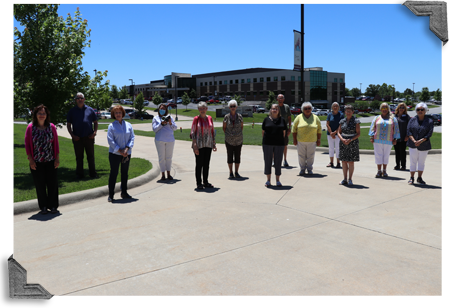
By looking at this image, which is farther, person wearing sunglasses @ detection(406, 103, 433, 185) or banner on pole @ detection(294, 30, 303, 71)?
banner on pole @ detection(294, 30, 303, 71)

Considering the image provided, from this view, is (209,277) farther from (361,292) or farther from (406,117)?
(406,117)

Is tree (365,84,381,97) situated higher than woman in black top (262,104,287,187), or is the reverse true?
tree (365,84,381,97)

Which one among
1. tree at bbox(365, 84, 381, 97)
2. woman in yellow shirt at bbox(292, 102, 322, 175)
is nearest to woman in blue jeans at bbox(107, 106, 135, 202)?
woman in yellow shirt at bbox(292, 102, 322, 175)

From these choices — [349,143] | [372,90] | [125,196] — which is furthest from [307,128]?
[372,90]

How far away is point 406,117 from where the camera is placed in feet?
34.6

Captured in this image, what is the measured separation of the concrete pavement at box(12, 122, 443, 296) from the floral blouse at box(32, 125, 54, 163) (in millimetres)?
970

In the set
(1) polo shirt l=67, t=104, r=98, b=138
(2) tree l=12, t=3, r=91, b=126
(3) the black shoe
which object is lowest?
(3) the black shoe

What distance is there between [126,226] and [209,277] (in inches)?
84.3

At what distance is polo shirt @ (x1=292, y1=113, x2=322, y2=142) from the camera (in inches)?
382

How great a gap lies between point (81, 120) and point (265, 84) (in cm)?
10395

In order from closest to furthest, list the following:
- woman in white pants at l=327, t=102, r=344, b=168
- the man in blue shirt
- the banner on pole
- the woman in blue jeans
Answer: the woman in blue jeans, the man in blue shirt, woman in white pants at l=327, t=102, r=344, b=168, the banner on pole

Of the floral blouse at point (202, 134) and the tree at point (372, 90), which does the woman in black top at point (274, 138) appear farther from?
the tree at point (372, 90)

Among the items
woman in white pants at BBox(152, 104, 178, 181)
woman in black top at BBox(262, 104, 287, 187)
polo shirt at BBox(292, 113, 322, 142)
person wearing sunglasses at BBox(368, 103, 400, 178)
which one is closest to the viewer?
woman in black top at BBox(262, 104, 287, 187)

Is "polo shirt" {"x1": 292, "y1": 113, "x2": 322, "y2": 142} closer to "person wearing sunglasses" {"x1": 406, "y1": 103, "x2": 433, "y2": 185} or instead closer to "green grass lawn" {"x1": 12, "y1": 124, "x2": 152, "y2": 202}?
"person wearing sunglasses" {"x1": 406, "y1": 103, "x2": 433, "y2": 185}
